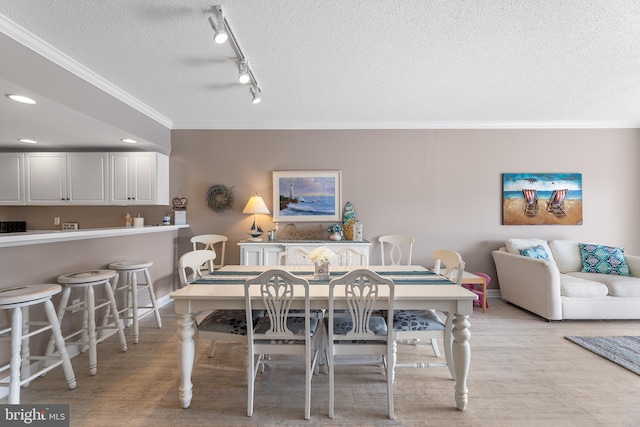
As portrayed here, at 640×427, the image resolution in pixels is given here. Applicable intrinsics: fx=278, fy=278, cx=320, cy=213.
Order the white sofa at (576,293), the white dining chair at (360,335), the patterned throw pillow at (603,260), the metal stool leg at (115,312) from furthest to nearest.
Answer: the patterned throw pillow at (603,260), the white sofa at (576,293), the metal stool leg at (115,312), the white dining chair at (360,335)

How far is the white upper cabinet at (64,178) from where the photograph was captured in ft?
12.4

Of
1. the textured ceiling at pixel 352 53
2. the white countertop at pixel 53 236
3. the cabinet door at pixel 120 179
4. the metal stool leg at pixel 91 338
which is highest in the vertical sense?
the textured ceiling at pixel 352 53

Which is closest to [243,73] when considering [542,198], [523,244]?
[523,244]

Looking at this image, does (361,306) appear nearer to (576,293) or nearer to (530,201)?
(576,293)

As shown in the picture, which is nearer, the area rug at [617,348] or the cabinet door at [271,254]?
the area rug at [617,348]

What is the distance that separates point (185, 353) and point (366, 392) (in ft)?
4.14

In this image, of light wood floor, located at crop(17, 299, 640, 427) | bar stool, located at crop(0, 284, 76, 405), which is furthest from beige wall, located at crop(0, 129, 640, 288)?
bar stool, located at crop(0, 284, 76, 405)

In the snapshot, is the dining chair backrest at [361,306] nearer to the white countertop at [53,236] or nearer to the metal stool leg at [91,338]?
the metal stool leg at [91,338]

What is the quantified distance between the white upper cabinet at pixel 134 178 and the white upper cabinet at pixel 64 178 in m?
0.14

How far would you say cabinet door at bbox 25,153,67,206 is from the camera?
12.4 feet

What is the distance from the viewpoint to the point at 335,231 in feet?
12.8


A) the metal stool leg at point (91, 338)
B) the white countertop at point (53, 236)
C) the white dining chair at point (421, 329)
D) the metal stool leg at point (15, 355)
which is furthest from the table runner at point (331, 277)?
the white countertop at point (53, 236)
